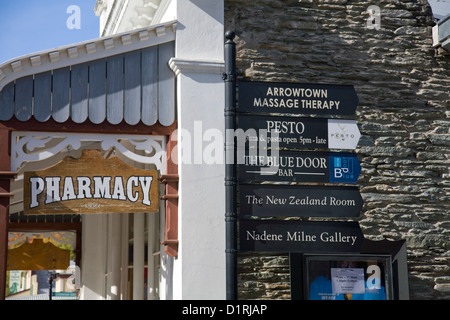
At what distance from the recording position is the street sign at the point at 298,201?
6.72 meters

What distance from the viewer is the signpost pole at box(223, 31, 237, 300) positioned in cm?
580

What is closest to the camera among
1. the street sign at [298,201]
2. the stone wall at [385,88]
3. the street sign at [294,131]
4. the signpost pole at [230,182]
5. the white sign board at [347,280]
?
→ the signpost pole at [230,182]

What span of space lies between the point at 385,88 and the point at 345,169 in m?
1.35

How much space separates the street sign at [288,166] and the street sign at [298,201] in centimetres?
11

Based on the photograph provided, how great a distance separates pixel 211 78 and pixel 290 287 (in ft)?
8.07

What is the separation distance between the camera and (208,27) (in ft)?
24.4

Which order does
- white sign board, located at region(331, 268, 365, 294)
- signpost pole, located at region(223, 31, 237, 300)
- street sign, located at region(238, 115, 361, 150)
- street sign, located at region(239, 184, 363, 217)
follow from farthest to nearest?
white sign board, located at region(331, 268, 365, 294), street sign, located at region(238, 115, 361, 150), street sign, located at region(239, 184, 363, 217), signpost pole, located at region(223, 31, 237, 300)

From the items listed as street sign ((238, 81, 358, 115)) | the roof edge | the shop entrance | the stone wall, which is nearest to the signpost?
street sign ((238, 81, 358, 115))

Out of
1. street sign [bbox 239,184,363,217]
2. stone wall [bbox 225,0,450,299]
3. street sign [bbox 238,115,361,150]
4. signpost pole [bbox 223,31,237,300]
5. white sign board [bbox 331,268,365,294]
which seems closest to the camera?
signpost pole [bbox 223,31,237,300]

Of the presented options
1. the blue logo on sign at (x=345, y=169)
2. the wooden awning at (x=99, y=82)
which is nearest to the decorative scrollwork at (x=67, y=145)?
the wooden awning at (x=99, y=82)

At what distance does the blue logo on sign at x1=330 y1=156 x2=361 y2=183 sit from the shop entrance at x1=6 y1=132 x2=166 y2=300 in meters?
1.87

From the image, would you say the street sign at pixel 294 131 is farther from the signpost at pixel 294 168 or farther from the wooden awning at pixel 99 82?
the wooden awning at pixel 99 82

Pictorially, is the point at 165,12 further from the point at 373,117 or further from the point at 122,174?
the point at 373,117

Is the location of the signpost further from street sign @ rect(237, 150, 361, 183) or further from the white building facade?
the white building facade
